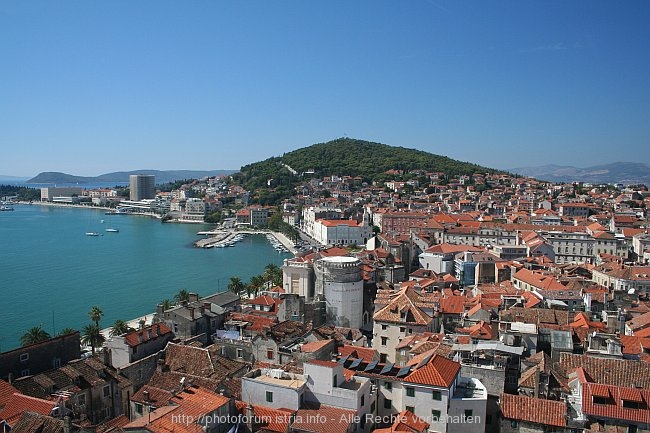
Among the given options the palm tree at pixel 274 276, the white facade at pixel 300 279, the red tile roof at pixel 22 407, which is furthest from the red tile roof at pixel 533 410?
the palm tree at pixel 274 276

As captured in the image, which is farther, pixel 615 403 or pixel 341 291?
pixel 341 291

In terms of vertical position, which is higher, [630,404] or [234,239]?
[630,404]

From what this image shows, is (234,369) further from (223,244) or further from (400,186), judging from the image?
(400,186)

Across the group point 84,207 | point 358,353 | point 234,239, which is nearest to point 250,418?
point 358,353

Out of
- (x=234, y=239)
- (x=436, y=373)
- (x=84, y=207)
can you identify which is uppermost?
(x=436, y=373)

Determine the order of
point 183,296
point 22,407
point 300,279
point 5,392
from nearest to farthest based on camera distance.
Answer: point 22,407 → point 5,392 → point 300,279 → point 183,296

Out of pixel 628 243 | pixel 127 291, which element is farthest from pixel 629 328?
pixel 127 291

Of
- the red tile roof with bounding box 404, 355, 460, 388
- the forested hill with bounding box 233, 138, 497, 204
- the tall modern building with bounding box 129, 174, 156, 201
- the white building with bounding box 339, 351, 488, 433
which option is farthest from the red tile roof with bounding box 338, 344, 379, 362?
the tall modern building with bounding box 129, 174, 156, 201

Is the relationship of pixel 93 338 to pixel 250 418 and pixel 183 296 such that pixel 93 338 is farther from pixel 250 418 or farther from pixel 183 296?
pixel 250 418

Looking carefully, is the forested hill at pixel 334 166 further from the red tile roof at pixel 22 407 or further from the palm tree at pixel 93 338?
the red tile roof at pixel 22 407
